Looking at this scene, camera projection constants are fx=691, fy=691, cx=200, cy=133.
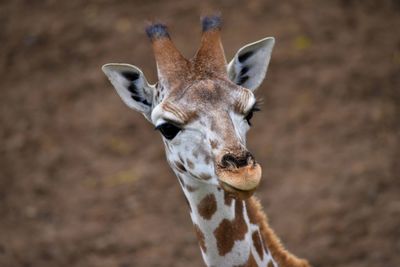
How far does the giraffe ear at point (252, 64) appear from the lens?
6160mm

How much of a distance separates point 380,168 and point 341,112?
1394mm

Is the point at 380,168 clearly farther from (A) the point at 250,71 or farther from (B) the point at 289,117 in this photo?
(A) the point at 250,71

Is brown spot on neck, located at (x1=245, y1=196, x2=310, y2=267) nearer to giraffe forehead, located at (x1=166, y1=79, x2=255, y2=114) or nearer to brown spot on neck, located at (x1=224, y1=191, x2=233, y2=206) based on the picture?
brown spot on neck, located at (x1=224, y1=191, x2=233, y2=206)

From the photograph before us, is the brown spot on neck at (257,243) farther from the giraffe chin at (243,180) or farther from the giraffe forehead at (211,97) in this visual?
the giraffe forehead at (211,97)

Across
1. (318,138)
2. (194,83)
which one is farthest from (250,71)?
(318,138)

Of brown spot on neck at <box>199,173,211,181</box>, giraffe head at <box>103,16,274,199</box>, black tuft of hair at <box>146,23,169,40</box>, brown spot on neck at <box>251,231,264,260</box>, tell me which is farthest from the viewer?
black tuft of hair at <box>146,23,169,40</box>

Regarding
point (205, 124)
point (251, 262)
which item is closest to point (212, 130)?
point (205, 124)

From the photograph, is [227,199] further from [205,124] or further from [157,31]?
A: [157,31]

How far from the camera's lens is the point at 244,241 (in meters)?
5.68

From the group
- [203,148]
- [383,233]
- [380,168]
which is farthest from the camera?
[380,168]

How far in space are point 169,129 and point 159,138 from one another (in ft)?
22.5

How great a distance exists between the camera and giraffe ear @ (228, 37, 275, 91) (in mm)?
6160

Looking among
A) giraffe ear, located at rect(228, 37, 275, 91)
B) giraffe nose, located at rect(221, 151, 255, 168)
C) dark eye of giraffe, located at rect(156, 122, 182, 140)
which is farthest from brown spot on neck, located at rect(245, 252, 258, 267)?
giraffe ear, located at rect(228, 37, 275, 91)

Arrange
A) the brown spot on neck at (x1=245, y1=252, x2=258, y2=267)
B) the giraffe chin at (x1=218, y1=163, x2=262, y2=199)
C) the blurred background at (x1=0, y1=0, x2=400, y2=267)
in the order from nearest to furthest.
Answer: the giraffe chin at (x1=218, y1=163, x2=262, y2=199), the brown spot on neck at (x1=245, y1=252, x2=258, y2=267), the blurred background at (x1=0, y1=0, x2=400, y2=267)
